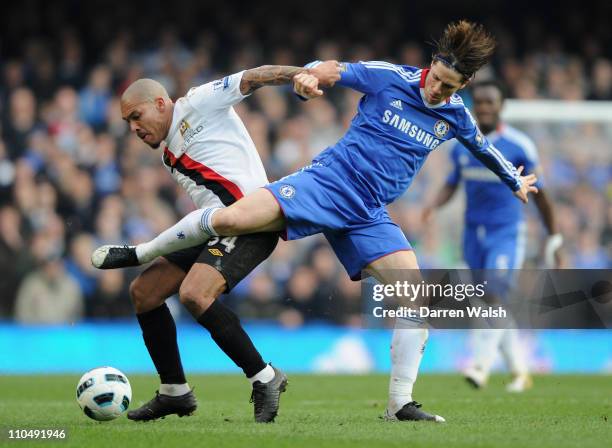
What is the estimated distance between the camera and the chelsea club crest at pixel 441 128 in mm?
7020

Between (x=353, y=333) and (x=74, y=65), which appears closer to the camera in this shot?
(x=353, y=333)

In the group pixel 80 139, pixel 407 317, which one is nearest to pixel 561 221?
pixel 80 139

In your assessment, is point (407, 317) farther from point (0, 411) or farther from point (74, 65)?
point (74, 65)

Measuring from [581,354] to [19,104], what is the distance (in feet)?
27.2

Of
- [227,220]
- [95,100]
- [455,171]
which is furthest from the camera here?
[95,100]

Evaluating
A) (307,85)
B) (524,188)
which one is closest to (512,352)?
(524,188)

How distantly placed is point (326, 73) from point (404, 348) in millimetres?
1742

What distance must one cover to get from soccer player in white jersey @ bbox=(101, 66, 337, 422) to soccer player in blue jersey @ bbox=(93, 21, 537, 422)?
0.18 meters

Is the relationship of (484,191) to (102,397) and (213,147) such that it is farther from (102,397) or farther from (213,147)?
(102,397)

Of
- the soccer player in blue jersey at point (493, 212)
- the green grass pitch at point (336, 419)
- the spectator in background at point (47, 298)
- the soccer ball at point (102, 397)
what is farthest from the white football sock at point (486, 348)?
the spectator in background at point (47, 298)

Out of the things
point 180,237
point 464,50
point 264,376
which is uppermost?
point 464,50

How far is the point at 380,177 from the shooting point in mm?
6957

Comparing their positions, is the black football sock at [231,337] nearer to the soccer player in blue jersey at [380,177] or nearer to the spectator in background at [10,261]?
the soccer player in blue jersey at [380,177]

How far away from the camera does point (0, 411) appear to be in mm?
7797
